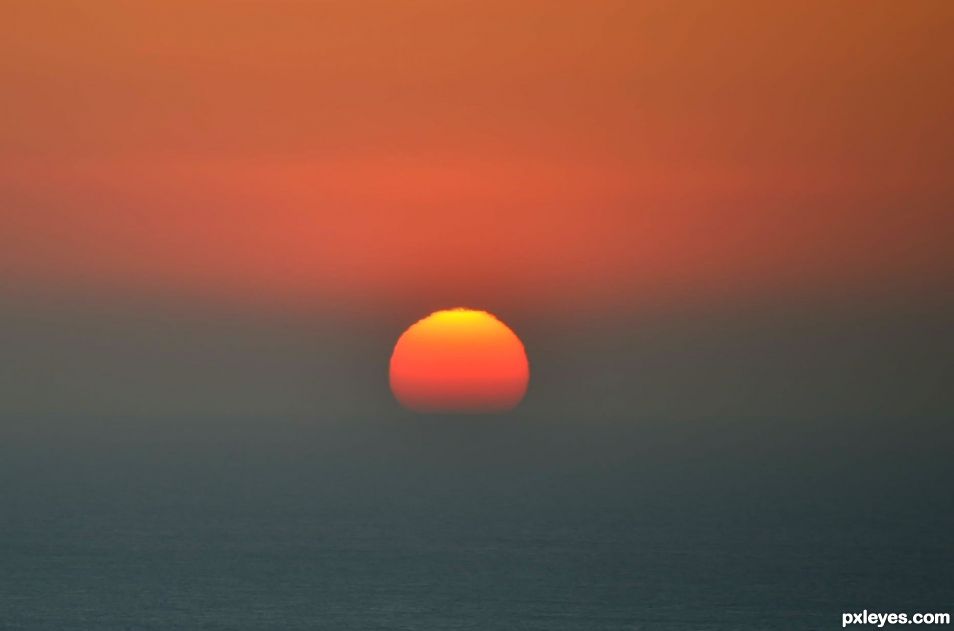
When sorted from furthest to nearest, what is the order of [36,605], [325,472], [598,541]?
[325,472] < [598,541] < [36,605]

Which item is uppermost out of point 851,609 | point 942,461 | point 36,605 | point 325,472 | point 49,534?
point 942,461

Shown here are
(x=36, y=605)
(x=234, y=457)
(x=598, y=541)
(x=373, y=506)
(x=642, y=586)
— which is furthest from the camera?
(x=234, y=457)

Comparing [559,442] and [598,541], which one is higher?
[559,442]

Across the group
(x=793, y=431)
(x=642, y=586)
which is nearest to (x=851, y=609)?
(x=642, y=586)

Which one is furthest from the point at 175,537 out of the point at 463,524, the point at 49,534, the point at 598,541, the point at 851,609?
the point at 851,609

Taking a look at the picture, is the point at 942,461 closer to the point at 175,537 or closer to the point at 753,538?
the point at 753,538

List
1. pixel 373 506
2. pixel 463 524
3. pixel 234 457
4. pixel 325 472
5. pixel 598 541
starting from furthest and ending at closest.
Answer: pixel 234 457, pixel 325 472, pixel 373 506, pixel 463 524, pixel 598 541

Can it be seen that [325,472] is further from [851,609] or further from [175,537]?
[851,609]

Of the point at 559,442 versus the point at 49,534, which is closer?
the point at 49,534
